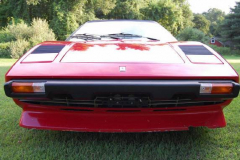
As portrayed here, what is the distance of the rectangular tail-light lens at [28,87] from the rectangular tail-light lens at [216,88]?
1003mm

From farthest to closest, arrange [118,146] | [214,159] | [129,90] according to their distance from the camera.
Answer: [118,146] → [214,159] → [129,90]

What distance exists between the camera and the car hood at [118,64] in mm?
1310

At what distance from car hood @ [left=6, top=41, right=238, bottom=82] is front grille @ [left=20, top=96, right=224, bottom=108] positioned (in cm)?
15

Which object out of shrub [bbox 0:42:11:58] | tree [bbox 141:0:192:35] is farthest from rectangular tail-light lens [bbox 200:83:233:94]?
tree [bbox 141:0:192:35]

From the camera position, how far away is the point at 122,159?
4.45ft

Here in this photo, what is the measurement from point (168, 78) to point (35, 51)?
41.6 inches

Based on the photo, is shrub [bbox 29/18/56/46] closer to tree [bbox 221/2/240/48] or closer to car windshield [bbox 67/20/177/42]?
car windshield [bbox 67/20/177/42]

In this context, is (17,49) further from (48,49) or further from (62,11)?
(48,49)

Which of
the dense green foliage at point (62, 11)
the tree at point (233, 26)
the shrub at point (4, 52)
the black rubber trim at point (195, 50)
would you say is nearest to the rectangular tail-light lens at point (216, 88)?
the black rubber trim at point (195, 50)

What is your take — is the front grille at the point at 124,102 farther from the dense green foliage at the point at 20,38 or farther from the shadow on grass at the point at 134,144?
the dense green foliage at the point at 20,38

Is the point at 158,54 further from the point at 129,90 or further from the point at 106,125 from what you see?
the point at 106,125

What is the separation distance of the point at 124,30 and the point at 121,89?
1233mm

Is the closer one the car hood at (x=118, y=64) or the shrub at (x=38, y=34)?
the car hood at (x=118, y=64)

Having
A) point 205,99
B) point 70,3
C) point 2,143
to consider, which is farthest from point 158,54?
point 70,3
